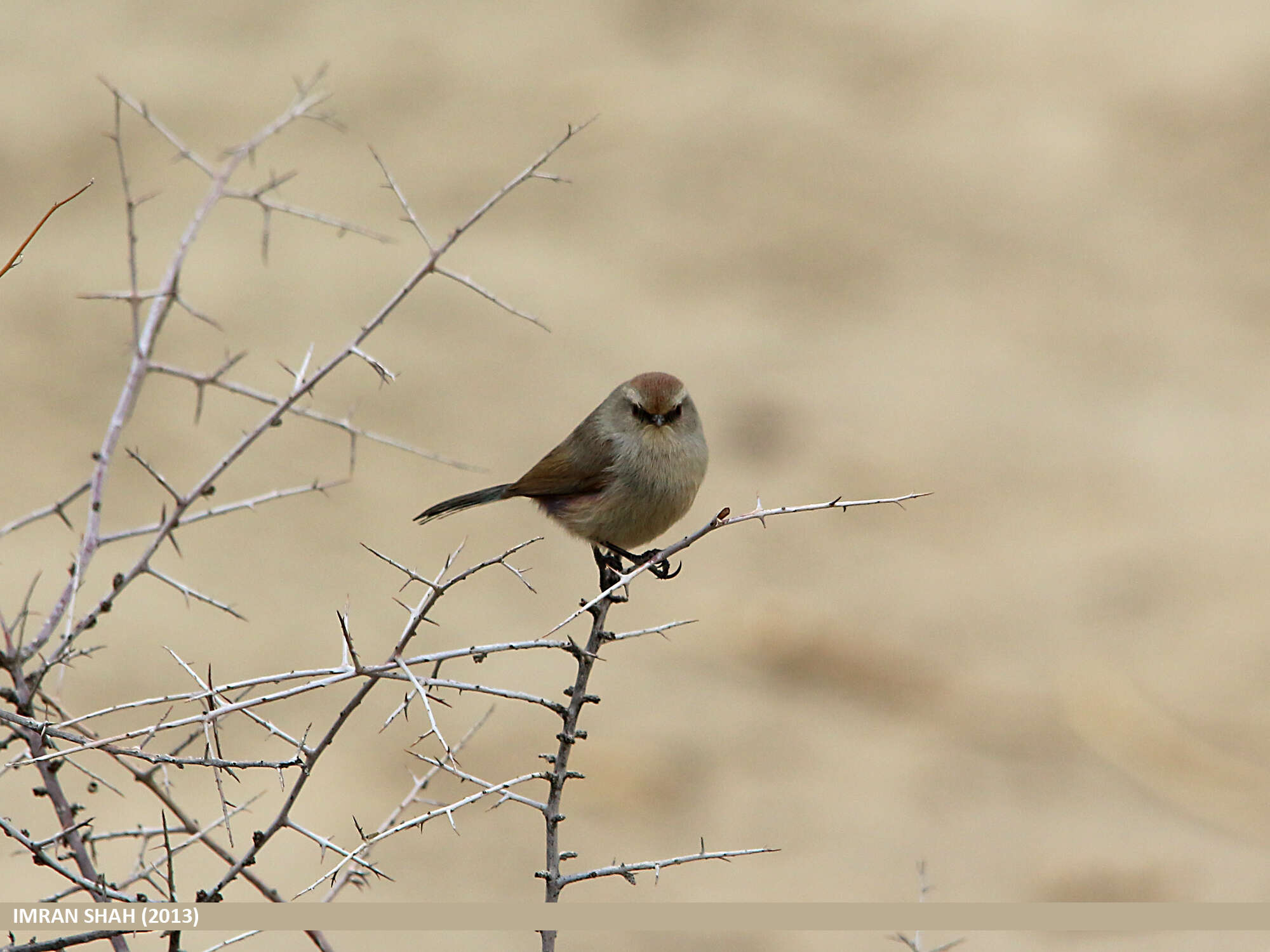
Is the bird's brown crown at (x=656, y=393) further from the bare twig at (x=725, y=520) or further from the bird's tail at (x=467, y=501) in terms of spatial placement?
the bare twig at (x=725, y=520)

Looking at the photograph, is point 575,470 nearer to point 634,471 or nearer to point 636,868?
point 634,471

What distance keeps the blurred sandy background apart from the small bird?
14.5 ft

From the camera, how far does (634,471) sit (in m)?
5.51

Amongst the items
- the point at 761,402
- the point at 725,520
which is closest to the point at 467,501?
the point at 725,520

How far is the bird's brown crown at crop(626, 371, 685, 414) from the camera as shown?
553cm

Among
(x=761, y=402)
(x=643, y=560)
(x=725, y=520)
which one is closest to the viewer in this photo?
(x=725, y=520)

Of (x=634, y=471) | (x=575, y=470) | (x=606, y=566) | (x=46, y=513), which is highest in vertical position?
(x=575, y=470)

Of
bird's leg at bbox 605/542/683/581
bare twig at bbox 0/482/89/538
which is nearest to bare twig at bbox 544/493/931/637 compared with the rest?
bare twig at bbox 0/482/89/538

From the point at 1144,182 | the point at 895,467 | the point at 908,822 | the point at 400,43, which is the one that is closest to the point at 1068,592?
the point at 895,467

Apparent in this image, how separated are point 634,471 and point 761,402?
918cm

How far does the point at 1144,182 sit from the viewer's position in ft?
57.1

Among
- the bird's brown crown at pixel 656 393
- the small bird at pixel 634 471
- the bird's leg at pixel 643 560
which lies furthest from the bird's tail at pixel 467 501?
the bird's brown crown at pixel 656 393

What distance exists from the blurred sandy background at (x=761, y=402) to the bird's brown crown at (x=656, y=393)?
485 centimetres

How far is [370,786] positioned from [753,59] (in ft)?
36.3
